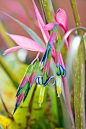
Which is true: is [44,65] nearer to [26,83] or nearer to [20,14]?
[26,83]

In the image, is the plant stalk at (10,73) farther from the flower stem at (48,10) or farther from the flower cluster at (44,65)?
the flower stem at (48,10)

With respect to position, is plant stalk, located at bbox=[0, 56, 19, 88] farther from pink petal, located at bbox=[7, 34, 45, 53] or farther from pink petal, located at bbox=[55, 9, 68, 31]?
pink petal, located at bbox=[55, 9, 68, 31]

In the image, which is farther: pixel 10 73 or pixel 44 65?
pixel 10 73

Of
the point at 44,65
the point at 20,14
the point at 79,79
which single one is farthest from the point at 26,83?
the point at 20,14

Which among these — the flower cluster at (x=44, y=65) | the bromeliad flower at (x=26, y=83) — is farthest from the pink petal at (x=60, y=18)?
the bromeliad flower at (x=26, y=83)

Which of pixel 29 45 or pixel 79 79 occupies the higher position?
pixel 29 45

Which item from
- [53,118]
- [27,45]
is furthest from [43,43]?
[53,118]

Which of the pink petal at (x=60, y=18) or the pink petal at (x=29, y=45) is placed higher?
the pink petal at (x=60, y=18)

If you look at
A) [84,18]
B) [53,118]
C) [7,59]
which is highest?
[84,18]

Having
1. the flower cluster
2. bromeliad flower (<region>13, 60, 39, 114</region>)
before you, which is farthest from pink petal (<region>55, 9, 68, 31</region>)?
bromeliad flower (<region>13, 60, 39, 114</region>)

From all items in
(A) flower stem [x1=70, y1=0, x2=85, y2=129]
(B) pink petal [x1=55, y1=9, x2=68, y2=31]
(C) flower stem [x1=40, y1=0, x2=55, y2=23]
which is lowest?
(A) flower stem [x1=70, y1=0, x2=85, y2=129]

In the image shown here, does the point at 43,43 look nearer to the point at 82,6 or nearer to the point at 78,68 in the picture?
the point at 78,68
